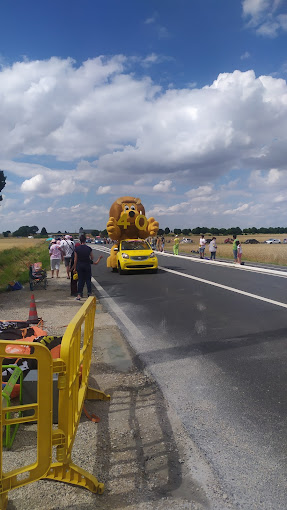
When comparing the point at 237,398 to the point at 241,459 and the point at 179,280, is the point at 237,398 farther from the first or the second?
the point at 179,280

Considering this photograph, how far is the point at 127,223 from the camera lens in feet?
61.9

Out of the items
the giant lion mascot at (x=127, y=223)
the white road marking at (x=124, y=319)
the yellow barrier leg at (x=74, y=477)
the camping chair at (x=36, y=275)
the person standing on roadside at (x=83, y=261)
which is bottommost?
the white road marking at (x=124, y=319)

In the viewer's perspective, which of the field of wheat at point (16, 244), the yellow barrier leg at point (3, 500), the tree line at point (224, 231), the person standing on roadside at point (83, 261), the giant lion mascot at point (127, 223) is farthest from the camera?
the tree line at point (224, 231)

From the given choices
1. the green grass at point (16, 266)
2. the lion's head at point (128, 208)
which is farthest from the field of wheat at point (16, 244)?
the lion's head at point (128, 208)

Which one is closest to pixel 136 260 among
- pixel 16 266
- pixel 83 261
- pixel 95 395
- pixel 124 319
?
pixel 83 261

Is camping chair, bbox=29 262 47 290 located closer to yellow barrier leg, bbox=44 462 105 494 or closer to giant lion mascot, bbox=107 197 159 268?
giant lion mascot, bbox=107 197 159 268

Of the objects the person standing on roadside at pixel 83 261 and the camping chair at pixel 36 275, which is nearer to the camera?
the person standing on roadside at pixel 83 261

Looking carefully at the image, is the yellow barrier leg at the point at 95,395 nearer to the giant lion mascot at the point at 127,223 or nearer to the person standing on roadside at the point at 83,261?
the person standing on roadside at the point at 83,261

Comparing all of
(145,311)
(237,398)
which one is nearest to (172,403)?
(237,398)

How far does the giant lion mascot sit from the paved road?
836 centimetres

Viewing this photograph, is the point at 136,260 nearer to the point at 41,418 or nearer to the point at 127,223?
the point at 127,223

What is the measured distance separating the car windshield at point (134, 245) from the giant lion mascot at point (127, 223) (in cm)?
107

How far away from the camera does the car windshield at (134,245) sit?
17547 mm

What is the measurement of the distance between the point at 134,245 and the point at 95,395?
45.4 ft
